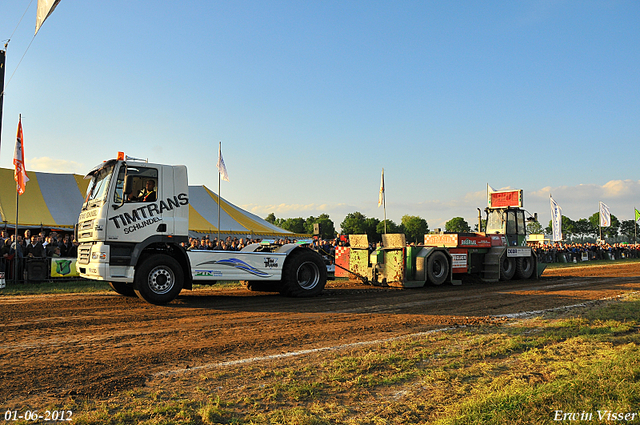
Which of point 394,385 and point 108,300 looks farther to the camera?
point 108,300

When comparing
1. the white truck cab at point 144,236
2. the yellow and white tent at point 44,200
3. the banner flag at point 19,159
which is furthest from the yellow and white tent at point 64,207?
the white truck cab at point 144,236

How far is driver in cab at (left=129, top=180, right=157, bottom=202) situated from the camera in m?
9.80

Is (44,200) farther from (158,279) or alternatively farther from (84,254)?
(158,279)

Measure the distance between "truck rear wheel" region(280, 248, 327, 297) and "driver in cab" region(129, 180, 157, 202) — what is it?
12.1 feet

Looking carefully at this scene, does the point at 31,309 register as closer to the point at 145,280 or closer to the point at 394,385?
the point at 145,280

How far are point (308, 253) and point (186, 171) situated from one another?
12.4ft

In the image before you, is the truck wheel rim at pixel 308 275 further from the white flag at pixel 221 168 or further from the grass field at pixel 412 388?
the white flag at pixel 221 168

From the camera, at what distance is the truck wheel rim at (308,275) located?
11961mm

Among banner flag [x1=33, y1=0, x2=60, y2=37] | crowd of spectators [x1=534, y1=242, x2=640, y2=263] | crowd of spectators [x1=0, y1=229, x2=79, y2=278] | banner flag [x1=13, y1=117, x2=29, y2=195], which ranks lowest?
crowd of spectators [x1=534, y1=242, x2=640, y2=263]

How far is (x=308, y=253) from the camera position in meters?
12.1

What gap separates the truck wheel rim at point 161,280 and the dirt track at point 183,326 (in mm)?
429

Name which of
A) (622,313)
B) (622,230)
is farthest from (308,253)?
(622,230)

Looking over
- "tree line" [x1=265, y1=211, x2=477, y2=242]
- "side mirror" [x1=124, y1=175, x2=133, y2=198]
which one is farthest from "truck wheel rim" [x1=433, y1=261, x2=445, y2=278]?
"tree line" [x1=265, y1=211, x2=477, y2=242]

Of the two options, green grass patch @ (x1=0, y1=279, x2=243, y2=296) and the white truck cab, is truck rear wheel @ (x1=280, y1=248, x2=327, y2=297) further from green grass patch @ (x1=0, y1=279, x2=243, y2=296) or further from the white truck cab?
green grass patch @ (x1=0, y1=279, x2=243, y2=296)
